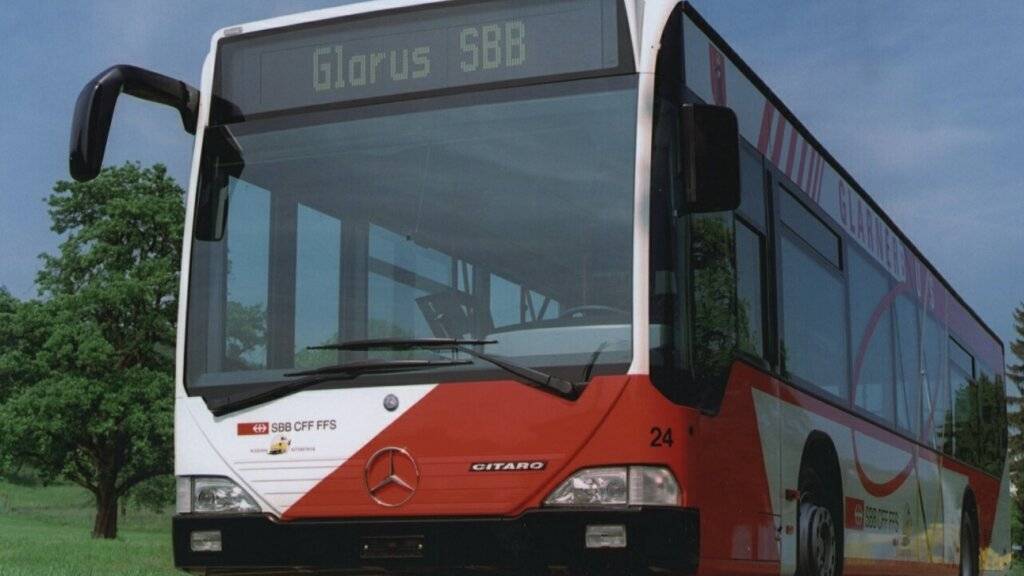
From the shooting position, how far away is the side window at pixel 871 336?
35.6ft

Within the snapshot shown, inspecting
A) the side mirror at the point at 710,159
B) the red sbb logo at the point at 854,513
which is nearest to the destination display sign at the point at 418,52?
the side mirror at the point at 710,159

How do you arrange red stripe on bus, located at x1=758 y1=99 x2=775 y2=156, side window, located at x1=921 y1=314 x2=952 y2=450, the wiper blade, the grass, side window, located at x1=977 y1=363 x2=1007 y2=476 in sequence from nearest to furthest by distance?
1. the wiper blade
2. red stripe on bus, located at x1=758 y1=99 x2=775 y2=156
3. side window, located at x1=921 y1=314 x2=952 y2=450
4. side window, located at x1=977 y1=363 x2=1007 y2=476
5. the grass

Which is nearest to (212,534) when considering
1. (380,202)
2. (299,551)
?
(299,551)

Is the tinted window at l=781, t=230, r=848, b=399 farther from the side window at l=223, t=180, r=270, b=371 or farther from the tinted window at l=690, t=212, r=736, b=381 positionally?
the side window at l=223, t=180, r=270, b=371

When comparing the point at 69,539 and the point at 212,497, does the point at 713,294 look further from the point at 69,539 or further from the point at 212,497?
the point at 69,539

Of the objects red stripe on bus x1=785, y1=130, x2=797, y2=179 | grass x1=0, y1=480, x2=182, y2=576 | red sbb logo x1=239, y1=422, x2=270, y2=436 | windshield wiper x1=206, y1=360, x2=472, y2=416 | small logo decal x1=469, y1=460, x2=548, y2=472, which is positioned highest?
red stripe on bus x1=785, y1=130, x2=797, y2=179

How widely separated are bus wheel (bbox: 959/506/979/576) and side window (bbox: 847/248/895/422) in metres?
3.78

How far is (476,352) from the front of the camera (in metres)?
7.06

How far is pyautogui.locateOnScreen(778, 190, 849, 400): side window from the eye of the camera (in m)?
9.16

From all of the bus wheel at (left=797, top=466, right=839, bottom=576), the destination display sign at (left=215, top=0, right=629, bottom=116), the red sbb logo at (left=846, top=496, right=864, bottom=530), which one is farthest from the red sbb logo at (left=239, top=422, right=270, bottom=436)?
the red sbb logo at (left=846, top=496, right=864, bottom=530)

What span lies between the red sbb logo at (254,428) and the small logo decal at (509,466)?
3.54ft

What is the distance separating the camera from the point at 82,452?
52875 mm

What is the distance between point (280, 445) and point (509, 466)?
1.17m

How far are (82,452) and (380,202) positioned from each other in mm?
47951
